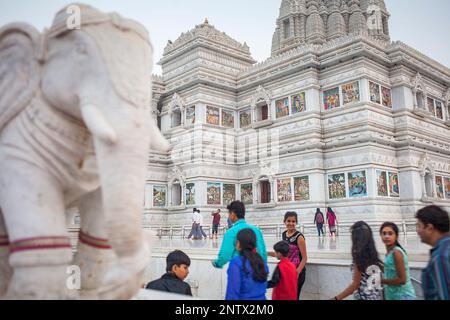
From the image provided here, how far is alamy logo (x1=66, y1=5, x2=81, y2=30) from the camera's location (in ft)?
7.50

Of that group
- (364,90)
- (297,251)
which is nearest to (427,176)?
(364,90)

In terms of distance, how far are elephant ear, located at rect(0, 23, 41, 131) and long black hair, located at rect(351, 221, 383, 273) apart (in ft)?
10.5

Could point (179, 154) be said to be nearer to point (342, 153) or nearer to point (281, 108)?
point (281, 108)

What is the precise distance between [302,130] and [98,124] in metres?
18.8

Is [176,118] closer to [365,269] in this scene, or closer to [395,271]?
[365,269]

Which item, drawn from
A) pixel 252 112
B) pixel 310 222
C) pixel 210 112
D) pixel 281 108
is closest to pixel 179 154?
pixel 210 112

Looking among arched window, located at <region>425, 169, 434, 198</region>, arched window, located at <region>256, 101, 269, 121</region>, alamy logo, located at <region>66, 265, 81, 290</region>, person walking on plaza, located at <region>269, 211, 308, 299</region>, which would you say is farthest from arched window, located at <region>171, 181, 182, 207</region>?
alamy logo, located at <region>66, 265, 81, 290</region>

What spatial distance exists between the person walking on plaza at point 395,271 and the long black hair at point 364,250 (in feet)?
0.45

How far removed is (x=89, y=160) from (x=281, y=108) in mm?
19788

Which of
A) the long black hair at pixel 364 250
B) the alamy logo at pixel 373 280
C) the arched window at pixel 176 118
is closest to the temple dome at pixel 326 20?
the arched window at pixel 176 118

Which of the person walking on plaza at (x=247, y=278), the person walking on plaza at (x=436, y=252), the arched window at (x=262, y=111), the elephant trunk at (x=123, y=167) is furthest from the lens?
the arched window at (x=262, y=111)

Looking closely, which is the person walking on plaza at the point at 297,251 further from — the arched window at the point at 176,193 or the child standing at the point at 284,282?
the arched window at the point at 176,193

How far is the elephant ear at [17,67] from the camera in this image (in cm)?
237

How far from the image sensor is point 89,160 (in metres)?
2.50
